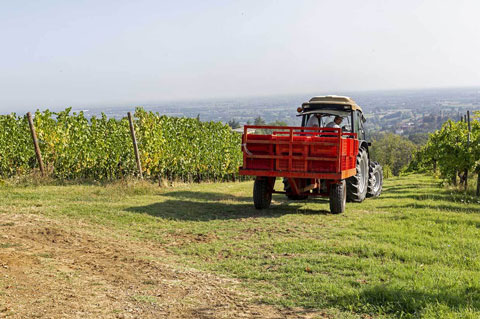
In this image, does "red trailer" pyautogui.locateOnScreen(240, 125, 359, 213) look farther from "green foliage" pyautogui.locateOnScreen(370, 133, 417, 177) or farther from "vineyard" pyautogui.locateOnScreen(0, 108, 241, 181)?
"green foliage" pyautogui.locateOnScreen(370, 133, 417, 177)

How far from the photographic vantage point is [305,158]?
9.98 metres

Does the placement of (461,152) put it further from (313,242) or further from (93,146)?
(93,146)

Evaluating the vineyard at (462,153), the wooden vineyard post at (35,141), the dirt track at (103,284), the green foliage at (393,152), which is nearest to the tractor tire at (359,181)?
the vineyard at (462,153)

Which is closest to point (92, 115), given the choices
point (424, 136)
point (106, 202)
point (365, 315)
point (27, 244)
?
point (106, 202)

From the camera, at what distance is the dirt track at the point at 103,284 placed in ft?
15.5

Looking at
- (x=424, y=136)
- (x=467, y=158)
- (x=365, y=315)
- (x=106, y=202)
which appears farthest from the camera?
(x=424, y=136)

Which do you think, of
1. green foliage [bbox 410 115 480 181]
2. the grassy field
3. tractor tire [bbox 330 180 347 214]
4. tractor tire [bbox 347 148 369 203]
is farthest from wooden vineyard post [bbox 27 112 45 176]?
green foliage [bbox 410 115 480 181]

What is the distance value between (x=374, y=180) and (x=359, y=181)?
2520 millimetres

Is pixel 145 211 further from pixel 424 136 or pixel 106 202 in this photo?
pixel 424 136

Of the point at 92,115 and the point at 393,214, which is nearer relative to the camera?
the point at 393,214

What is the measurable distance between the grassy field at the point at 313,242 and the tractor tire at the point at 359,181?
0.41 metres

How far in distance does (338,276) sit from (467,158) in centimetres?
1119

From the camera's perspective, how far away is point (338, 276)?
589 cm

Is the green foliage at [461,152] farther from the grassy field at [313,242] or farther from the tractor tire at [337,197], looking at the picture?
the tractor tire at [337,197]
